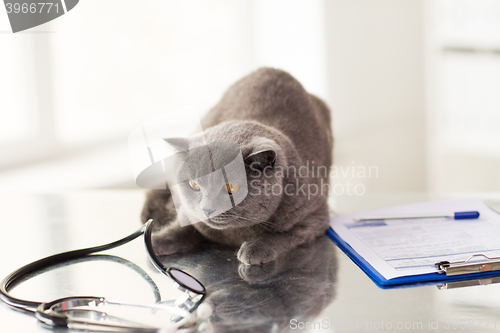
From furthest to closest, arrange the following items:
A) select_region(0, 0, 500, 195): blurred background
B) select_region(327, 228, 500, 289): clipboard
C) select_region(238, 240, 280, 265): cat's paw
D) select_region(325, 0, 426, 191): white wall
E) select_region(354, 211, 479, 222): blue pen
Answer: select_region(325, 0, 426, 191): white wall → select_region(0, 0, 500, 195): blurred background → select_region(354, 211, 479, 222): blue pen → select_region(238, 240, 280, 265): cat's paw → select_region(327, 228, 500, 289): clipboard

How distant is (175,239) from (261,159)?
0.96 feet

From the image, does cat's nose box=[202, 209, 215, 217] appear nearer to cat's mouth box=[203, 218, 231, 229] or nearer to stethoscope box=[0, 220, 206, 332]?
cat's mouth box=[203, 218, 231, 229]

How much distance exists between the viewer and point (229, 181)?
3.22 ft

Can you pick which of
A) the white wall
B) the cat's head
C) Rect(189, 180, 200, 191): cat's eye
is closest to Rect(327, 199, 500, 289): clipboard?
the cat's head

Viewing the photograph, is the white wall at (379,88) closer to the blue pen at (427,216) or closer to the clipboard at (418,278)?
the blue pen at (427,216)

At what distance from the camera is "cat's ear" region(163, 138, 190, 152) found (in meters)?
1.05

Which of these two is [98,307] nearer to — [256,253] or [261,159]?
[256,253]

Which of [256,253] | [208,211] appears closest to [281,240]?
[256,253]

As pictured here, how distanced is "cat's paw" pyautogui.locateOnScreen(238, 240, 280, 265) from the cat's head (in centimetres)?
6

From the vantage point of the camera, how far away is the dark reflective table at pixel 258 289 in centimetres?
69

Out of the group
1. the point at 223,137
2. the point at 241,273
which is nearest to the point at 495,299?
the point at 241,273

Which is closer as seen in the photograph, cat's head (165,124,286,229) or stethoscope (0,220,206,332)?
stethoscope (0,220,206,332)

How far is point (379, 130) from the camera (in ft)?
12.3

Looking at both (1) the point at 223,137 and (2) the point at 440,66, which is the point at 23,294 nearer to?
(1) the point at 223,137
